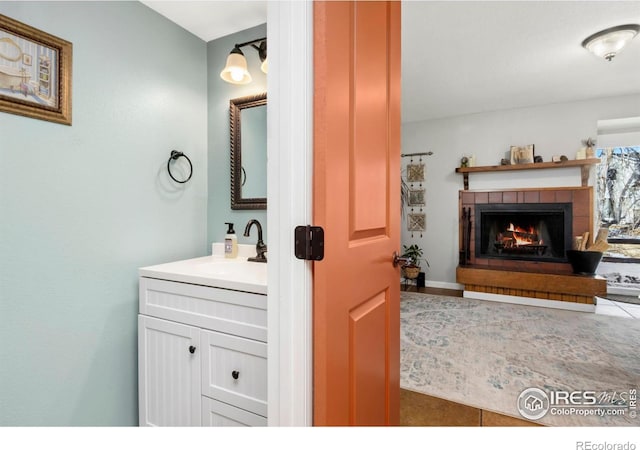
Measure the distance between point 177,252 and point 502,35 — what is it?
2.85 metres

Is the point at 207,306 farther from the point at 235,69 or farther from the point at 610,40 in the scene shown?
the point at 610,40

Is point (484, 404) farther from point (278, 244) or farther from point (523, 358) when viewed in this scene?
point (278, 244)

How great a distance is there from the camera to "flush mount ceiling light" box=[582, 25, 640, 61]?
221cm

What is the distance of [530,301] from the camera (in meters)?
3.71

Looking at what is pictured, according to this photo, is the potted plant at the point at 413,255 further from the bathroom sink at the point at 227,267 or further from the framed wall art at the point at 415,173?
the bathroom sink at the point at 227,267

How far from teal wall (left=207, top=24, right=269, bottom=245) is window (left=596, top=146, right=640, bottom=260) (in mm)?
4559

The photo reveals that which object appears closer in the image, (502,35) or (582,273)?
(502,35)

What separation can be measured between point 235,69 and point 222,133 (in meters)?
0.40

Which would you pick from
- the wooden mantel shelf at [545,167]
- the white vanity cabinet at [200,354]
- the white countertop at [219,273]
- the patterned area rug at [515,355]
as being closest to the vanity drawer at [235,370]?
the white vanity cabinet at [200,354]

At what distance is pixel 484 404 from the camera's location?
1716mm

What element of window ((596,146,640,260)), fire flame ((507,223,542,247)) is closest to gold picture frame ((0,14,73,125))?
fire flame ((507,223,542,247))

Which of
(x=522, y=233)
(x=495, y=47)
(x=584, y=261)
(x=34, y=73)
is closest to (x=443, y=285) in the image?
(x=522, y=233)
